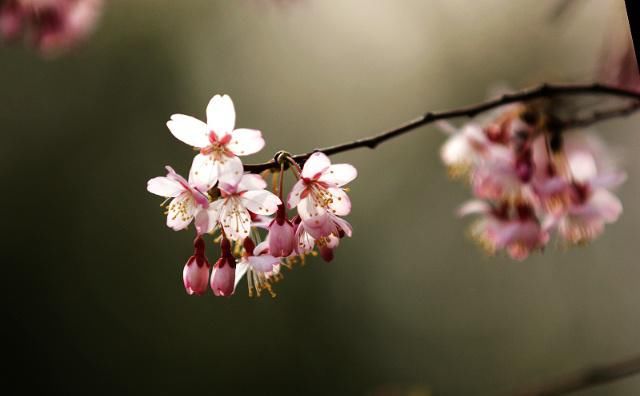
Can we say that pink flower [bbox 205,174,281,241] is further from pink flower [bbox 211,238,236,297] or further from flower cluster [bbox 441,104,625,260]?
flower cluster [bbox 441,104,625,260]

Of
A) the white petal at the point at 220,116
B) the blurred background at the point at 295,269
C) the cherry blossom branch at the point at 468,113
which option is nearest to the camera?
the cherry blossom branch at the point at 468,113

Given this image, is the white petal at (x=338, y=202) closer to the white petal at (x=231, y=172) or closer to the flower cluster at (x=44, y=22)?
the white petal at (x=231, y=172)

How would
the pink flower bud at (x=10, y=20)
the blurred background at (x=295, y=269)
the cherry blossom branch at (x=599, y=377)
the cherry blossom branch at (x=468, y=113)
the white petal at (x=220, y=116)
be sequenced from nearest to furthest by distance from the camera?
the cherry blossom branch at (x=468, y=113)
the white petal at (x=220, y=116)
the cherry blossom branch at (x=599, y=377)
the pink flower bud at (x=10, y=20)
the blurred background at (x=295, y=269)

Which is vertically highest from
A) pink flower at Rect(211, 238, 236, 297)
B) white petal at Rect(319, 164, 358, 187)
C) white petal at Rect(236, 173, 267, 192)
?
white petal at Rect(319, 164, 358, 187)

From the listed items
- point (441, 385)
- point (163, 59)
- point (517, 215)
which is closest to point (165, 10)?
point (163, 59)

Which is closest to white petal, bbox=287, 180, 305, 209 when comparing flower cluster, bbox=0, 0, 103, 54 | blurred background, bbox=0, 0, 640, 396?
flower cluster, bbox=0, 0, 103, 54

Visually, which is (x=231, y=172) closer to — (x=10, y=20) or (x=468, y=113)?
(x=468, y=113)

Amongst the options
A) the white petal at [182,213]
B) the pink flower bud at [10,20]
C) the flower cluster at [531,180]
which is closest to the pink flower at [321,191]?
the white petal at [182,213]

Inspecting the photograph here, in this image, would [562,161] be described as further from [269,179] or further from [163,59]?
[163,59]
